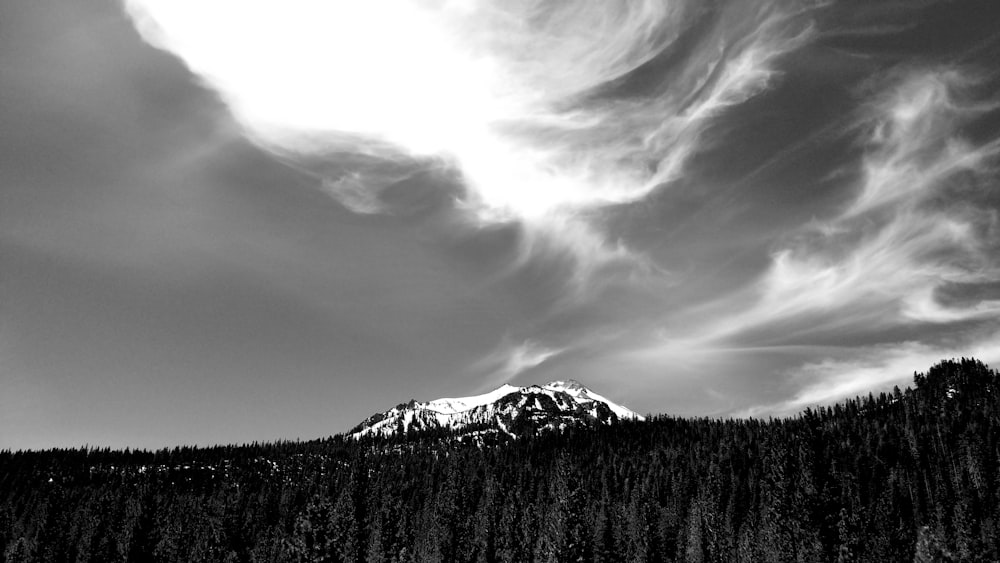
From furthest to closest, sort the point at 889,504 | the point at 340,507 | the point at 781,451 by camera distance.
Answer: the point at 889,504
the point at 781,451
the point at 340,507

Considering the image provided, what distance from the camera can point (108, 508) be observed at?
113875mm

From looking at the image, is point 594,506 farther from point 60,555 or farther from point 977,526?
point 60,555

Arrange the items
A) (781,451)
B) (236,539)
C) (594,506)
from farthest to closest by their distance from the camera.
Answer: (594,506) < (236,539) < (781,451)

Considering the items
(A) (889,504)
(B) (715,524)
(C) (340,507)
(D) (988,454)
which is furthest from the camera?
(D) (988,454)

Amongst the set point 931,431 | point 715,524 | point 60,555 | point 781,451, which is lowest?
point 60,555

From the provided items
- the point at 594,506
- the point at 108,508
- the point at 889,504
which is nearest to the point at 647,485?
the point at 594,506

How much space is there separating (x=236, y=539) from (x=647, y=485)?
452ft

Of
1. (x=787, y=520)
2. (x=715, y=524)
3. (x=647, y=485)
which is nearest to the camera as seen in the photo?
(x=787, y=520)

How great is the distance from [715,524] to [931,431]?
143 meters

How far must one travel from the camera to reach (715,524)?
99.3m

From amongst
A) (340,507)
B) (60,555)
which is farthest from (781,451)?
(60,555)

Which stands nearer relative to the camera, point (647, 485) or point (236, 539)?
point (236, 539)

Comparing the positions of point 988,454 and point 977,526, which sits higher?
point 988,454

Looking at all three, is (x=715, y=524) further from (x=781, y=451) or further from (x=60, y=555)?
(x=60, y=555)
